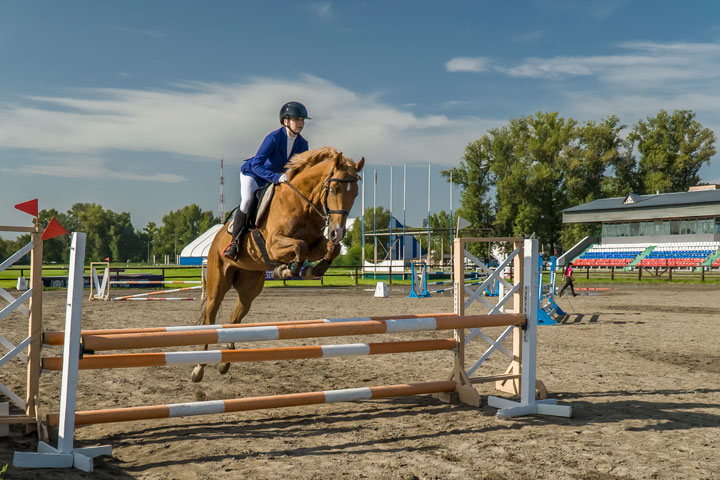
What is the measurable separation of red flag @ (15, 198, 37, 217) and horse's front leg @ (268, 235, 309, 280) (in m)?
1.75

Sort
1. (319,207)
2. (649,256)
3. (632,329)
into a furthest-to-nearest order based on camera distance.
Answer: (649,256)
(632,329)
(319,207)

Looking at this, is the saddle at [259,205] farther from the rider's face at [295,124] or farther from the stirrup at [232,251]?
the rider's face at [295,124]

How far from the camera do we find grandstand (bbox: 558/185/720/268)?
42469mm

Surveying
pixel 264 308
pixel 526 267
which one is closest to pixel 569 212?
pixel 264 308

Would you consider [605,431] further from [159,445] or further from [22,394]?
[22,394]

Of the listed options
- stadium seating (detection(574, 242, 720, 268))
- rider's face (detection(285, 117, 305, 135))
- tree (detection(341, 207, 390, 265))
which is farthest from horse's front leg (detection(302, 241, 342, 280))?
stadium seating (detection(574, 242, 720, 268))

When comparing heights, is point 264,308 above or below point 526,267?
below

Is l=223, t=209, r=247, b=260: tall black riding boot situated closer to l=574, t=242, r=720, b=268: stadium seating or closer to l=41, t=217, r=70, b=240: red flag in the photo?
l=41, t=217, r=70, b=240: red flag

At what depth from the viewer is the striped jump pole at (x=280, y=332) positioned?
12.1 feet

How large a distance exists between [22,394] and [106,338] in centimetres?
229

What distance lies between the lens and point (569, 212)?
168 ft

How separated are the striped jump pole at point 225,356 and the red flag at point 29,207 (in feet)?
3.23

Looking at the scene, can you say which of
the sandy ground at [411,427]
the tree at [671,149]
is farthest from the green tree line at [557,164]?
the sandy ground at [411,427]

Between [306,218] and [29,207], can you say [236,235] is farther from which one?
[29,207]
